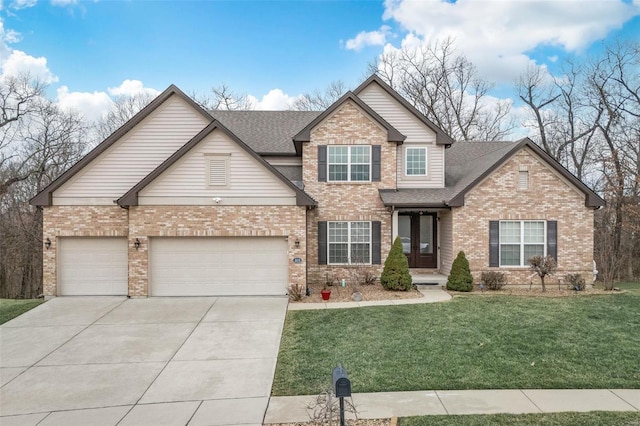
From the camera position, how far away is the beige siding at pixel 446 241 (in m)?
13.7

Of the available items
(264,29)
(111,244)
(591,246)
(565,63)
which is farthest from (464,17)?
(111,244)

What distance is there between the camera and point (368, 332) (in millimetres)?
8391

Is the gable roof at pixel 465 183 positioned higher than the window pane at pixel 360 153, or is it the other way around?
the window pane at pixel 360 153

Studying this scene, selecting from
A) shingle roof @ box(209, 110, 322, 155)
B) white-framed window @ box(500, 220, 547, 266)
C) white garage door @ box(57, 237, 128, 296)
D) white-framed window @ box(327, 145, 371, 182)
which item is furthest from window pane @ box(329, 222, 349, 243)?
white garage door @ box(57, 237, 128, 296)

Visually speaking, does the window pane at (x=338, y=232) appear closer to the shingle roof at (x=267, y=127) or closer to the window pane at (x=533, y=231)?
the shingle roof at (x=267, y=127)

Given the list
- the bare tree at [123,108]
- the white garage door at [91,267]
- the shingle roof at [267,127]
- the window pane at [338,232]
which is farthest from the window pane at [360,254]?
the bare tree at [123,108]

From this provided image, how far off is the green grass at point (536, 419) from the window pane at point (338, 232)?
9614mm

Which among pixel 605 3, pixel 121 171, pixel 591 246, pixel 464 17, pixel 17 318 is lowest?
pixel 17 318

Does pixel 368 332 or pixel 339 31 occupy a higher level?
pixel 339 31

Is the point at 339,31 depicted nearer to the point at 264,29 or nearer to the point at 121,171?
the point at 264,29

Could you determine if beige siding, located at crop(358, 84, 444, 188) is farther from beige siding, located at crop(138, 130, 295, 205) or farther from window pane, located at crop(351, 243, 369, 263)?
beige siding, located at crop(138, 130, 295, 205)

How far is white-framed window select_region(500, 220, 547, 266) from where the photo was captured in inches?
529

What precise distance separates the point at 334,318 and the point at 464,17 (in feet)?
49.9

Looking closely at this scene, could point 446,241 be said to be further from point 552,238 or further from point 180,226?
point 180,226
